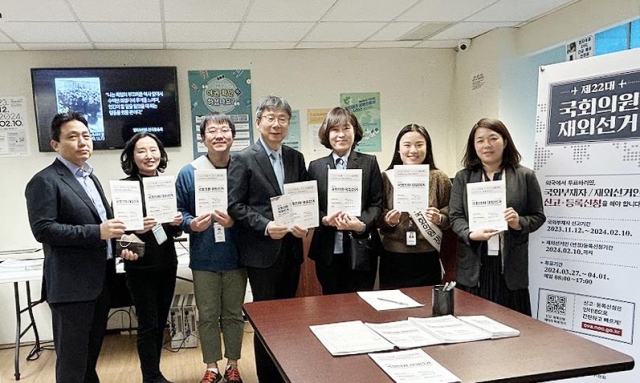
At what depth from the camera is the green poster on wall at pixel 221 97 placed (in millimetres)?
4418

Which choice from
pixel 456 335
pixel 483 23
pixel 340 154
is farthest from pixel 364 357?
pixel 483 23

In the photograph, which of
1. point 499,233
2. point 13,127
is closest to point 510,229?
point 499,233

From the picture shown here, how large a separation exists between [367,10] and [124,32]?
1763mm

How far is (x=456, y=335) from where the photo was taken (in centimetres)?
162

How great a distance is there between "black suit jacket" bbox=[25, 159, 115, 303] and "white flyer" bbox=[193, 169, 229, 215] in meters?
0.49

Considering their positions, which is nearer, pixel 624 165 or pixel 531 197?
pixel 624 165

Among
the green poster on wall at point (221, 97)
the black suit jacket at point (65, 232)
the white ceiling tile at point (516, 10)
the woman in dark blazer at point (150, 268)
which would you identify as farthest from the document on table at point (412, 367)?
the green poster on wall at point (221, 97)

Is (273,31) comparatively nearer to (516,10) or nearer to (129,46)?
(129,46)

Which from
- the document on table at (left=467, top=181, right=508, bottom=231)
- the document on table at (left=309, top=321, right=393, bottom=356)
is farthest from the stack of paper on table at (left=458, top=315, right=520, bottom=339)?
the document on table at (left=467, top=181, right=508, bottom=231)

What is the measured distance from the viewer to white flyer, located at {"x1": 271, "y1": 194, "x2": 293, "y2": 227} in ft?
7.89

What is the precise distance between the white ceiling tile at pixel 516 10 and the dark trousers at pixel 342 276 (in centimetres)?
204

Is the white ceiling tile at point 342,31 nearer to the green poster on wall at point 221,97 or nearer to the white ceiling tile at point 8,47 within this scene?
the green poster on wall at point 221,97

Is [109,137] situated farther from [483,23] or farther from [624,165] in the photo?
[624,165]

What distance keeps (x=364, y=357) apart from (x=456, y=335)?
345 millimetres
